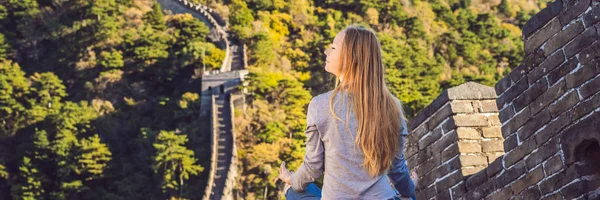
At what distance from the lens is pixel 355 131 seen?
5.01 metres

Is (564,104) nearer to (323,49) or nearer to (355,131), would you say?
(355,131)

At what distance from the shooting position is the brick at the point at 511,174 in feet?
21.2

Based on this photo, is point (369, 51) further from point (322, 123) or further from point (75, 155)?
point (75, 155)

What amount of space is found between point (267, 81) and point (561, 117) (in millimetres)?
52785

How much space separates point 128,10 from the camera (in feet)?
247

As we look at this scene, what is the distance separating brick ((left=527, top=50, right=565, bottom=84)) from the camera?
619cm

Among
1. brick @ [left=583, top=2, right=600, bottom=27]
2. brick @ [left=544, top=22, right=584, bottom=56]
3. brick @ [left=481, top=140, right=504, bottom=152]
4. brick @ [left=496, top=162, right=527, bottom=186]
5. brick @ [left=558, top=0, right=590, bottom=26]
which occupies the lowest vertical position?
brick @ [left=496, top=162, right=527, bottom=186]

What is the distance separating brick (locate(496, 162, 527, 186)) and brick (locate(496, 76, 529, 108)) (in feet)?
1.07

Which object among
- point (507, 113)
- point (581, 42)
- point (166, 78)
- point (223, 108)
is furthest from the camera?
point (166, 78)

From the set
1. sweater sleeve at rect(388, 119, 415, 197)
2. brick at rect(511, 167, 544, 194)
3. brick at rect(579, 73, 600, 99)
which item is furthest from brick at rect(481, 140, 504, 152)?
sweater sleeve at rect(388, 119, 415, 197)

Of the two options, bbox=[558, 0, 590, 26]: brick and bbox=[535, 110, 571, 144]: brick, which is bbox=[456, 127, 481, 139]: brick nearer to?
bbox=[535, 110, 571, 144]: brick

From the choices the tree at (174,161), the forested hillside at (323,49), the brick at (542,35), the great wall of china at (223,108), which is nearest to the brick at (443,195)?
the brick at (542,35)

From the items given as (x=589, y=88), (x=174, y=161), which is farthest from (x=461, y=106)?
(x=174, y=161)

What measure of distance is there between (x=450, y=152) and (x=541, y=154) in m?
0.96
